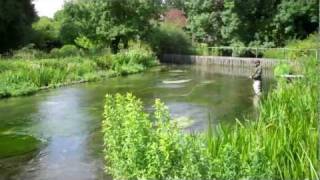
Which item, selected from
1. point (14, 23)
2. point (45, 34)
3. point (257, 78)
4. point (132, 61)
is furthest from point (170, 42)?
point (257, 78)

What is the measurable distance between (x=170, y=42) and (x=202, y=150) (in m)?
29.8

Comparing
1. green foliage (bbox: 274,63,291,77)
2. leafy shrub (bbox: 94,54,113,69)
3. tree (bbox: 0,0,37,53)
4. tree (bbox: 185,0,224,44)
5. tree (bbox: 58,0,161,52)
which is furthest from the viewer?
tree (bbox: 185,0,224,44)

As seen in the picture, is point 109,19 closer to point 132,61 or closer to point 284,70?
point 132,61

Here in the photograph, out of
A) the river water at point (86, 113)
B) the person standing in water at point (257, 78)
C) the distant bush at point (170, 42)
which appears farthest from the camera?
the distant bush at point (170, 42)

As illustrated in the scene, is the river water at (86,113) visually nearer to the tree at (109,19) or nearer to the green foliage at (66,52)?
the green foliage at (66,52)

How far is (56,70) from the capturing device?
818 inches

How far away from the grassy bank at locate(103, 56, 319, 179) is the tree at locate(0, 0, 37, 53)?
2379 centimetres

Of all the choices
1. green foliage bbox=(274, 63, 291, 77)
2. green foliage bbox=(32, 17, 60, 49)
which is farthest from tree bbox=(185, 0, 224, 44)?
green foliage bbox=(274, 63, 291, 77)

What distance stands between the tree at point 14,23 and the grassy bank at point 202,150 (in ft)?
78.0

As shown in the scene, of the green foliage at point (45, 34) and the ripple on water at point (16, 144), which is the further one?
the green foliage at point (45, 34)

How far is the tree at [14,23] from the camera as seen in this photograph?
27.6 m

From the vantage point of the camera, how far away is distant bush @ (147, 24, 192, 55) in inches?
1321

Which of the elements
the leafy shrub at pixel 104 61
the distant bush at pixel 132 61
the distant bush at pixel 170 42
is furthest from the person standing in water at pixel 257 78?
the distant bush at pixel 170 42

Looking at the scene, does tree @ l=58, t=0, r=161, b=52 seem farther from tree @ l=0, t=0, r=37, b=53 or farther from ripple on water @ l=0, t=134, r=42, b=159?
ripple on water @ l=0, t=134, r=42, b=159
